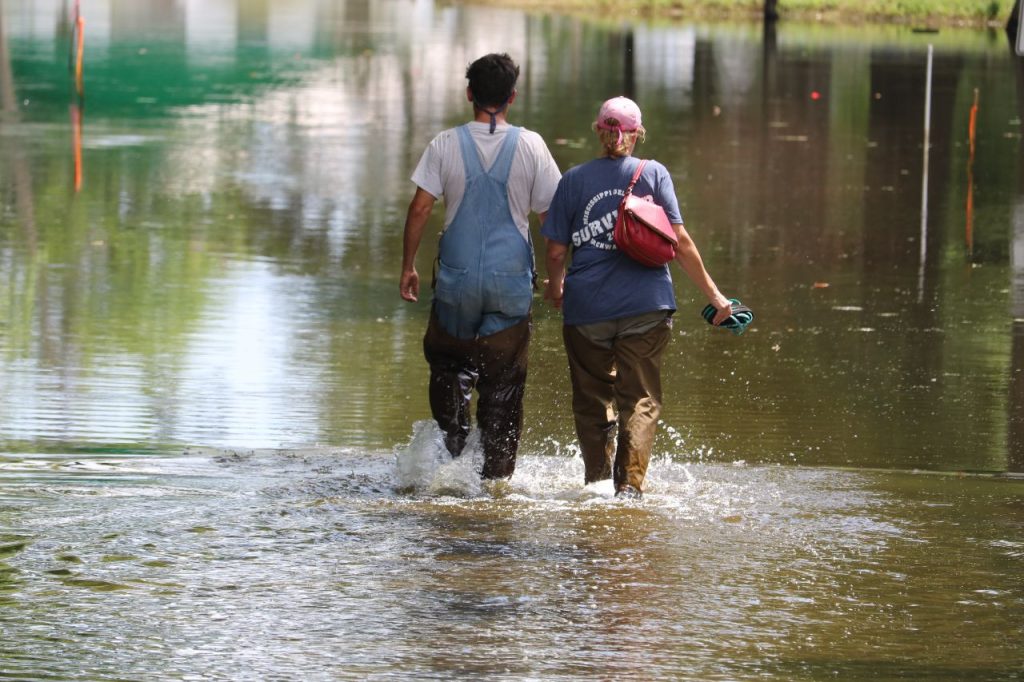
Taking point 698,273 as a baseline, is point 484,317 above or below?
below

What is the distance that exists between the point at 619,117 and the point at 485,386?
1.28 meters

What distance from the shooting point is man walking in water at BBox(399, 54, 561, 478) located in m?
7.39

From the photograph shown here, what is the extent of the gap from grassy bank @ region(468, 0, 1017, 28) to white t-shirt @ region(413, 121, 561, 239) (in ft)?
170

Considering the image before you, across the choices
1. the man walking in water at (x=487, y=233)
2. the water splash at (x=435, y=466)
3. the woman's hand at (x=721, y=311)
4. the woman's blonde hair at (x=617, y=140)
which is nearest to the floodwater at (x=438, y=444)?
the water splash at (x=435, y=466)

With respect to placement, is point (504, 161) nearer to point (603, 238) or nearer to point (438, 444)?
point (603, 238)

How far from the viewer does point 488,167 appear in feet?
24.3

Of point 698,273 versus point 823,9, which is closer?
point 698,273

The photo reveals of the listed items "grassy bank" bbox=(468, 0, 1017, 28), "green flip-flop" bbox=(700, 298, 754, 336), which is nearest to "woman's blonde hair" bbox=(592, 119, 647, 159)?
"green flip-flop" bbox=(700, 298, 754, 336)

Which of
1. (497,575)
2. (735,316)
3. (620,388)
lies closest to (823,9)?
(735,316)

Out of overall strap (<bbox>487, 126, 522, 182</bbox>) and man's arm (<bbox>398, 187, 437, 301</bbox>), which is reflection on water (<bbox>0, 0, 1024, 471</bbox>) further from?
overall strap (<bbox>487, 126, 522, 182</bbox>)

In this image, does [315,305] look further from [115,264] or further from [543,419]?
[543,419]

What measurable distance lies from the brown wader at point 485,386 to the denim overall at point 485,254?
0.32 feet

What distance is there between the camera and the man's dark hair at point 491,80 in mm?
7363

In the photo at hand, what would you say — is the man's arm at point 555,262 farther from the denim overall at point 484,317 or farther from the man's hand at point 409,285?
the man's hand at point 409,285
